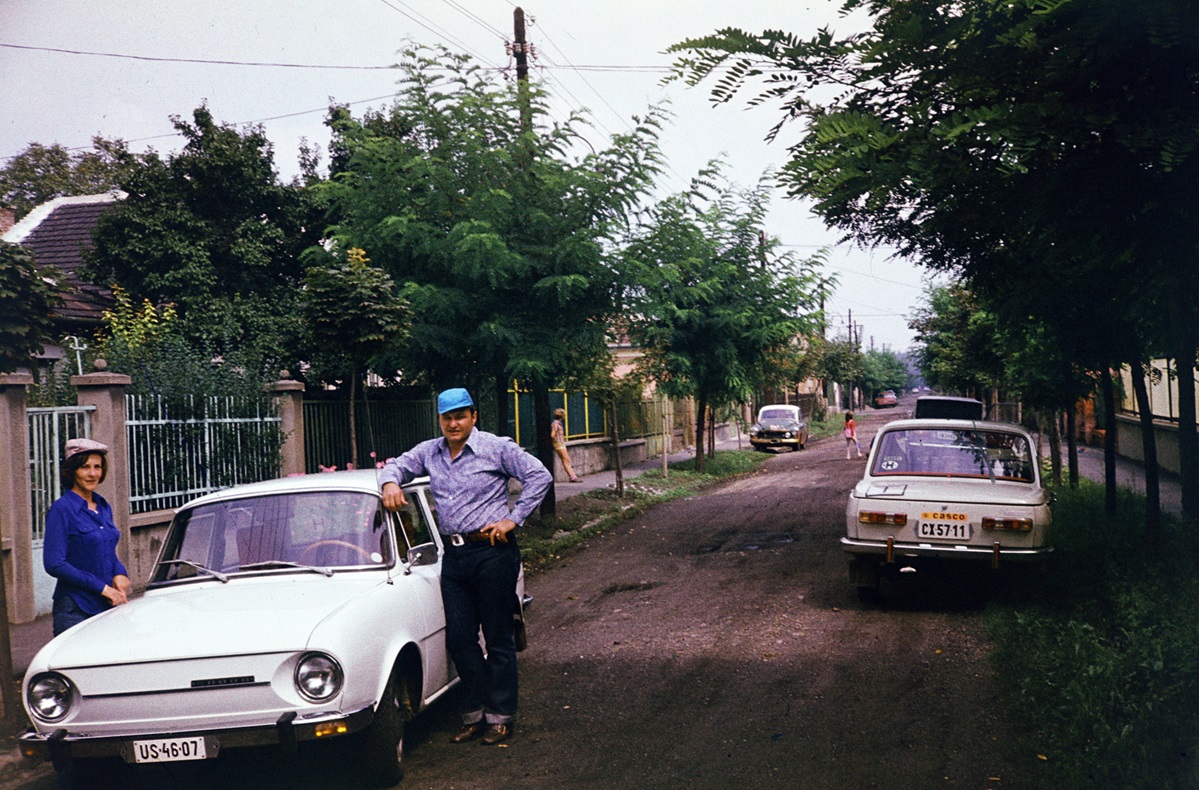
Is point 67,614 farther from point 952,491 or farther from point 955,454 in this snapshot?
point 955,454

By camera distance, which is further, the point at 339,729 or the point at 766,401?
the point at 766,401

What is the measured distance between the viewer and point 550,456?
55.3 feet

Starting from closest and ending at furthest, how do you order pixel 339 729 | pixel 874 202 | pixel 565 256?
pixel 874 202 < pixel 339 729 < pixel 565 256

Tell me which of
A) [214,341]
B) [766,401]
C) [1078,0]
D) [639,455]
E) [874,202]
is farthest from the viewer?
[766,401]

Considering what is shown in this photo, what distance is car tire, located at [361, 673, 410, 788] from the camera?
16.6 ft

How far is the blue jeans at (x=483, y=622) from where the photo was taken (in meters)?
5.98

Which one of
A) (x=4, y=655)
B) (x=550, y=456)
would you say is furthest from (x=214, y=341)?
(x=4, y=655)

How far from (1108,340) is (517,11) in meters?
10.3

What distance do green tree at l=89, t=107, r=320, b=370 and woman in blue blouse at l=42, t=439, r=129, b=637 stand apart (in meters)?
14.7

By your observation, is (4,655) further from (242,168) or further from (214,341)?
(242,168)

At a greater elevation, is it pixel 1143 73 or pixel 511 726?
pixel 1143 73

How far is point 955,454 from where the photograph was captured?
10.1 m

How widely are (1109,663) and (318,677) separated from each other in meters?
4.51

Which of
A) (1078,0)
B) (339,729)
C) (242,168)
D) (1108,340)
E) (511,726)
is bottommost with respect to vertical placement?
(511,726)
